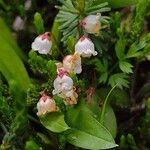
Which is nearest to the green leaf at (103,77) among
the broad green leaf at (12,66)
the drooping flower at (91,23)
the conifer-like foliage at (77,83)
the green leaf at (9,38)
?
the conifer-like foliage at (77,83)

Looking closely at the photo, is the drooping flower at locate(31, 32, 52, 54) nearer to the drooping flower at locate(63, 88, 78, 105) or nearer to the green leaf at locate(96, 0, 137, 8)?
the drooping flower at locate(63, 88, 78, 105)

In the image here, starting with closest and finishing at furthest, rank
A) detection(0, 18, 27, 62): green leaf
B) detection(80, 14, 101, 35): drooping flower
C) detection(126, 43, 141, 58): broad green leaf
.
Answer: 1. detection(80, 14, 101, 35): drooping flower
2. detection(126, 43, 141, 58): broad green leaf
3. detection(0, 18, 27, 62): green leaf

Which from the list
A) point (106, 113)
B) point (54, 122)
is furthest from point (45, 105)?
point (106, 113)

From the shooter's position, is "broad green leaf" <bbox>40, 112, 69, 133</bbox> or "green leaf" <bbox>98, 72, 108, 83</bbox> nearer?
"broad green leaf" <bbox>40, 112, 69, 133</bbox>

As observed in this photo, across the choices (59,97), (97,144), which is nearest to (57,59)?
(59,97)

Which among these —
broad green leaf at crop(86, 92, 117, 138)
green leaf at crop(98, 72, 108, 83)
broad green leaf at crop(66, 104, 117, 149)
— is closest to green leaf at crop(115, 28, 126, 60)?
green leaf at crop(98, 72, 108, 83)

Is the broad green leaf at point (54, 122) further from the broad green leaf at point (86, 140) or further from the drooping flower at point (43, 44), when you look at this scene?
the drooping flower at point (43, 44)

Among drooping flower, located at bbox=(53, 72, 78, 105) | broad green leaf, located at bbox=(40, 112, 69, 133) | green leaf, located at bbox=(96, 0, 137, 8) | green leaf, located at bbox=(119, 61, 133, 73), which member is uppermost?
green leaf, located at bbox=(96, 0, 137, 8)
